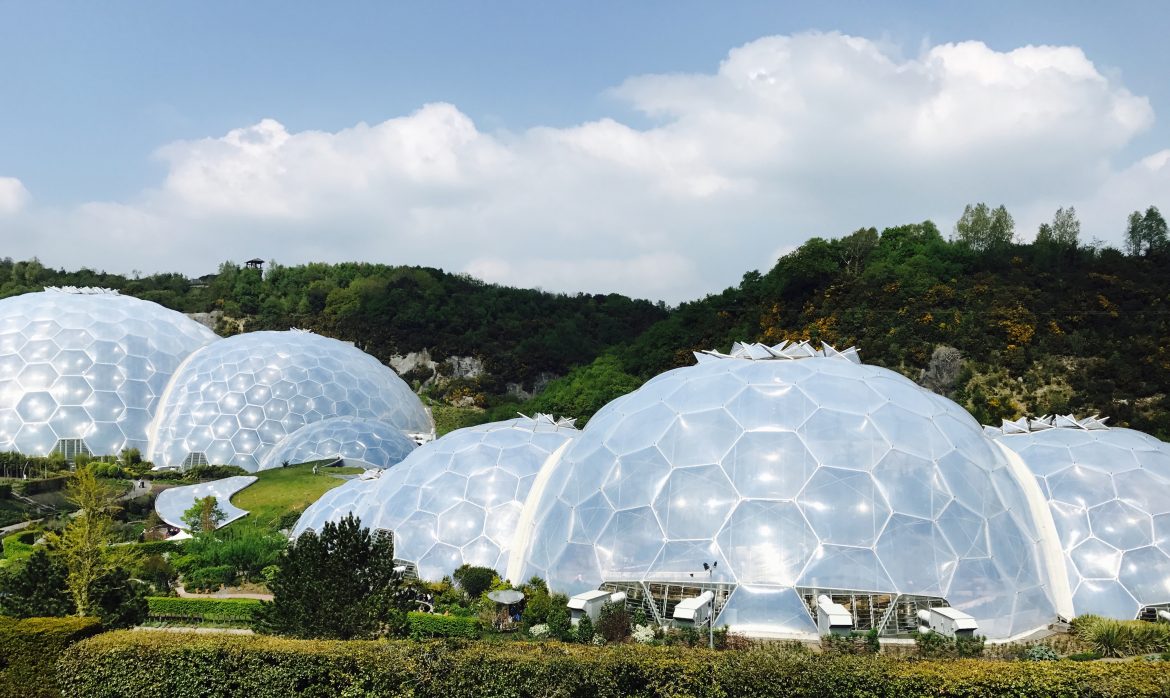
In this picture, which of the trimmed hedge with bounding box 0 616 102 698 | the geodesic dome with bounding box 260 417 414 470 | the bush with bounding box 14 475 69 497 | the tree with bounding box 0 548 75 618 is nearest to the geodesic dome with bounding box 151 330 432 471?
the geodesic dome with bounding box 260 417 414 470

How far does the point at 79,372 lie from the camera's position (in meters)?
44.7

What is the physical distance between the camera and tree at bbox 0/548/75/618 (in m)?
16.1

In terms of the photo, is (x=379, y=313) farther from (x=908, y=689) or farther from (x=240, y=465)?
(x=908, y=689)

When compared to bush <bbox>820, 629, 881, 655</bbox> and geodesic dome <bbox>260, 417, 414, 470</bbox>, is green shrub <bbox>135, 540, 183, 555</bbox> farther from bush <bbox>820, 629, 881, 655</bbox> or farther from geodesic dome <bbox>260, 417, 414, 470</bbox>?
bush <bbox>820, 629, 881, 655</bbox>

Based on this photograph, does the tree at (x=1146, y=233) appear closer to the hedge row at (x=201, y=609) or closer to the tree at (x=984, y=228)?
the tree at (x=984, y=228)

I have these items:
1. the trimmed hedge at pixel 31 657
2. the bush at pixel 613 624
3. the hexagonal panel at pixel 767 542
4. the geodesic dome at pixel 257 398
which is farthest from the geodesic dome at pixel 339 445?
the trimmed hedge at pixel 31 657

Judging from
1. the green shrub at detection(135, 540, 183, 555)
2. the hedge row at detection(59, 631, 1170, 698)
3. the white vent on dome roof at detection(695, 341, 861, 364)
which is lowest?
the green shrub at detection(135, 540, 183, 555)

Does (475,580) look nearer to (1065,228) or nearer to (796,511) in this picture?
(796,511)

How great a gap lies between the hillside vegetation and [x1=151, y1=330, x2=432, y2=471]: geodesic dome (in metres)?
10.5

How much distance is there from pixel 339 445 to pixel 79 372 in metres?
16.1

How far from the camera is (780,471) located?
19203mm

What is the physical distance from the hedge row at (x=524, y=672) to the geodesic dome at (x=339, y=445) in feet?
86.4

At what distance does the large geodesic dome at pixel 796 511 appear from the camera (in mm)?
17781

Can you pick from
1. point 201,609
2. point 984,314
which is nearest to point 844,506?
point 201,609
